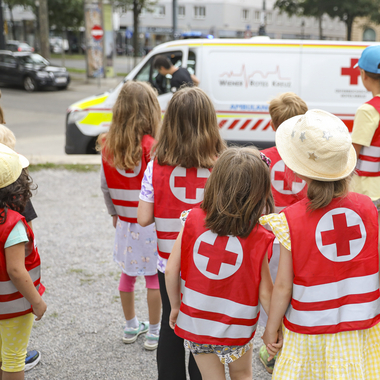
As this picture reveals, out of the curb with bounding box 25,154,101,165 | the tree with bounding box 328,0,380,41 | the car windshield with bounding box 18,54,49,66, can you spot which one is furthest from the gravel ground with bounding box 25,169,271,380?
the tree with bounding box 328,0,380,41

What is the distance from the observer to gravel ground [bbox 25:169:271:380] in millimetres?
2822

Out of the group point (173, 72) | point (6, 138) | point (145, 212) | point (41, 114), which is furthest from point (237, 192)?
point (41, 114)

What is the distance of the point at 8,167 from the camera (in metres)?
2.05

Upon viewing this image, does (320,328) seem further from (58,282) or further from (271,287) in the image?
(58,282)

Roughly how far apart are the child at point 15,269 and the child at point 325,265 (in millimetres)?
1122

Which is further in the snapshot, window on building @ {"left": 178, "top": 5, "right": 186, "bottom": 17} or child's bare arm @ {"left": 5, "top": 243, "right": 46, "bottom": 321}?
window on building @ {"left": 178, "top": 5, "right": 186, "bottom": 17}

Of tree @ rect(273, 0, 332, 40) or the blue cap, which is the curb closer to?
the blue cap

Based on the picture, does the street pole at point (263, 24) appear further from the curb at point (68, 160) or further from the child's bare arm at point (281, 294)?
the child's bare arm at point (281, 294)

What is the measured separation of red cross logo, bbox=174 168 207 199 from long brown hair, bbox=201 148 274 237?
0.46 metres

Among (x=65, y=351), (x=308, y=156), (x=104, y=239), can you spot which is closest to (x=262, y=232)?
(x=308, y=156)

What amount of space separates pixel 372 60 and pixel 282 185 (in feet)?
3.46

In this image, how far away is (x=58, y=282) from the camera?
3852 mm

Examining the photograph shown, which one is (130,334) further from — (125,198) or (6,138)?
(6,138)

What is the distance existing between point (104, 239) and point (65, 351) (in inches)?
72.1
